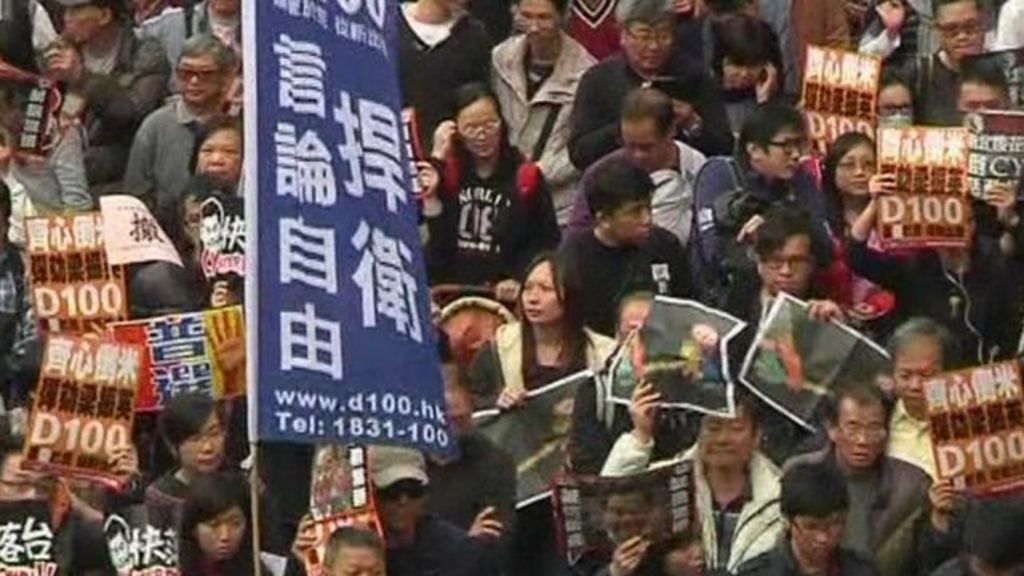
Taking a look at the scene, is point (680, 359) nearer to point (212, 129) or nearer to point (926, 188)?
point (926, 188)

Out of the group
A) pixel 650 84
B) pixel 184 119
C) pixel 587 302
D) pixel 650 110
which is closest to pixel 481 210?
pixel 650 110

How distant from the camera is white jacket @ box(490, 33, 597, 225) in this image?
20.8m

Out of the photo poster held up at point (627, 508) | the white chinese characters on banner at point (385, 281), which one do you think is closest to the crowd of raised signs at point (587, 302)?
the photo poster held up at point (627, 508)

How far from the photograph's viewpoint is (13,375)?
19500 millimetres

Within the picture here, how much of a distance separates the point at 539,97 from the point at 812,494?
4851mm

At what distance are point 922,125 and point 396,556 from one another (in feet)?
13.2

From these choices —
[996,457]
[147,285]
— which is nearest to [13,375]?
[147,285]

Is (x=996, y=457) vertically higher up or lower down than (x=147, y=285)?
lower down

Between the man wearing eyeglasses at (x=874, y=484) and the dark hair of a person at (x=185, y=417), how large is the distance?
2181 millimetres

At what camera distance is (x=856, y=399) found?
17.1 metres

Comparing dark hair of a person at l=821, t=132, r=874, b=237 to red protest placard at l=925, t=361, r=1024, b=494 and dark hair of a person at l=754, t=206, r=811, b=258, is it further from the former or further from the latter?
red protest placard at l=925, t=361, r=1024, b=494

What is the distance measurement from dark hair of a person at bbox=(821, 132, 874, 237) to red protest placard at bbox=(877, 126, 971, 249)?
2.20ft

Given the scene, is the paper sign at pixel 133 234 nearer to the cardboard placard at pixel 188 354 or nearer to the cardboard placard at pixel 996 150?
the cardboard placard at pixel 188 354

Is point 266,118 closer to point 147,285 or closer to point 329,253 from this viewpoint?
point 329,253
